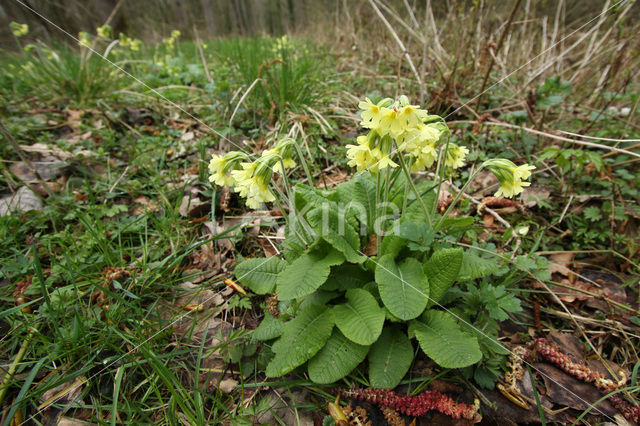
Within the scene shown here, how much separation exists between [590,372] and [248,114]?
10.3 ft

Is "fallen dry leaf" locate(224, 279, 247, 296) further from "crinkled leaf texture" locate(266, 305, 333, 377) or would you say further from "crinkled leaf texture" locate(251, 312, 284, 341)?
"crinkled leaf texture" locate(266, 305, 333, 377)

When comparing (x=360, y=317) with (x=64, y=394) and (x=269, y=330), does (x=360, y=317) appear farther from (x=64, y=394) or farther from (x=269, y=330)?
(x=64, y=394)

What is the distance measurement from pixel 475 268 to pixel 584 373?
2.07ft

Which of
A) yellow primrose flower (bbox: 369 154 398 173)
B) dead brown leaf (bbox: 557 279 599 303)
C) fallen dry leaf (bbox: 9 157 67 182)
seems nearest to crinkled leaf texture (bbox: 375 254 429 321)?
yellow primrose flower (bbox: 369 154 398 173)

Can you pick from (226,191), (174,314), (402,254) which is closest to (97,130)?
(226,191)

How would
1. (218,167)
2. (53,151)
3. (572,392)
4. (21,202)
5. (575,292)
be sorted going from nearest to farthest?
(572,392) → (218,167) → (575,292) → (21,202) → (53,151)

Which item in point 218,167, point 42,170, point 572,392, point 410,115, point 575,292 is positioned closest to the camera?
point 410,115

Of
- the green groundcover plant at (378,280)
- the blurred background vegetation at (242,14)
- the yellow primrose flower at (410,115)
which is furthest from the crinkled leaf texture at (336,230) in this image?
the blurred background vegetation at (242,14)

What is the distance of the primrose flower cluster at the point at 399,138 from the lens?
118 centimetres

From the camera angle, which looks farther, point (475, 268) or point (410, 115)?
point (475, 268)

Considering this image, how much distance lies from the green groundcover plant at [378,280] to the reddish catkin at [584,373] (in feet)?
0.78

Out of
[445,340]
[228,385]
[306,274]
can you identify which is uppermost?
[306,274]

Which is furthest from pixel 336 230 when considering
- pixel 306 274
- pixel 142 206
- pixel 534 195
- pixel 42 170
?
pixel 42 170

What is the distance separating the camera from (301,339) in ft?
4.55
